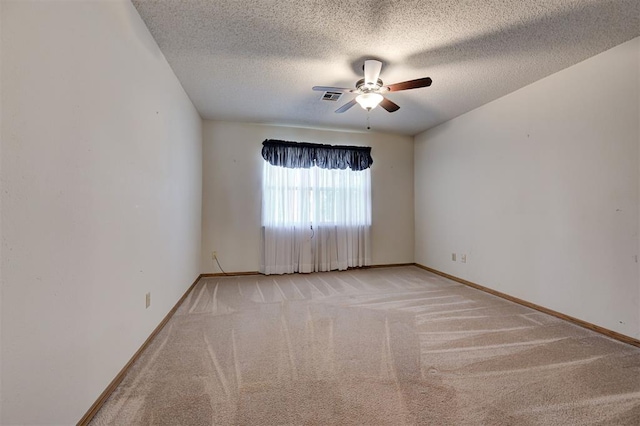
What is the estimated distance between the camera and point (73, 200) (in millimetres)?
1239

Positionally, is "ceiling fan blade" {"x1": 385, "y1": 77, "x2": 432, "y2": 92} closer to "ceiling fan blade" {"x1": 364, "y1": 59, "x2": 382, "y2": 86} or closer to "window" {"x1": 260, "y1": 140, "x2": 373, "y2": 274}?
"ceiling fan blade" {"x1": 364, "y1": 59, "x2": 382, "y2": 86}

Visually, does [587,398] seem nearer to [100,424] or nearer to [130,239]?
[100,424]

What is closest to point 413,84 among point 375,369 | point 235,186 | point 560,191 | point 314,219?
point 560,191

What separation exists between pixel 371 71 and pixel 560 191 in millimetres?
2213

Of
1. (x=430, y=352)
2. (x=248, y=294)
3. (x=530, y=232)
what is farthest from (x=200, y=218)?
(x=530, y=232)

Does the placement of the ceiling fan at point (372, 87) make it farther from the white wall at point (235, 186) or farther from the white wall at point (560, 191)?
the white wall at point (235, 186)

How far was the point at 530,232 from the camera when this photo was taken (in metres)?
2.94

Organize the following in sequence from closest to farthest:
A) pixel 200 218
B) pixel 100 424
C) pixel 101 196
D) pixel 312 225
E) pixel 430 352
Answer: pixel 100 424
pixel 101 196
pixel 430 352
pixel 200 218
pixel 312 225

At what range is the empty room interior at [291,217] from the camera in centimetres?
115

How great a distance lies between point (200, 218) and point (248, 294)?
4.70 ft

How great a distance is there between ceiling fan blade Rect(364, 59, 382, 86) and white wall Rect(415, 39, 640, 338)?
1835 millimetres

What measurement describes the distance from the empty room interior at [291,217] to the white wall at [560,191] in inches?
0.7

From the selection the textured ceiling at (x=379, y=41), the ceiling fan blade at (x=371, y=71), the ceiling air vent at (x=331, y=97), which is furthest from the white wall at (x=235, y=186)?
the ceiling fan blade at (x=371, y=71)

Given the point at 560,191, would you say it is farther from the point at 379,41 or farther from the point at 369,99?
the point at 379,41
